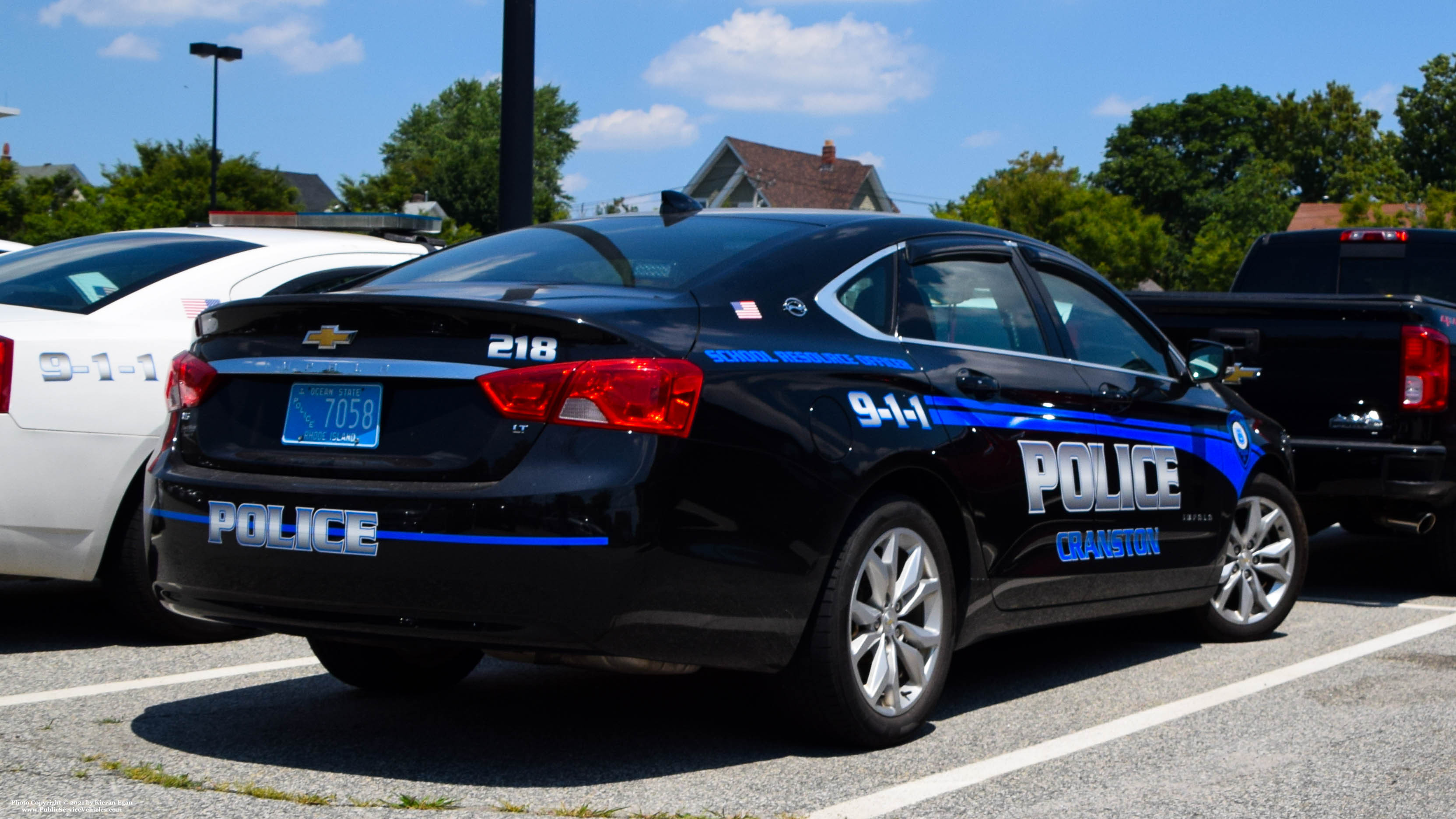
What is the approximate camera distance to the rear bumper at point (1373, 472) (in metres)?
7.47

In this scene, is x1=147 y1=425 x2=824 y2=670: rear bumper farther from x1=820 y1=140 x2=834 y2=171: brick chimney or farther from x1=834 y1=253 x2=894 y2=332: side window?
x1=820 y1=140 x2=834 y2=171: brick chimney

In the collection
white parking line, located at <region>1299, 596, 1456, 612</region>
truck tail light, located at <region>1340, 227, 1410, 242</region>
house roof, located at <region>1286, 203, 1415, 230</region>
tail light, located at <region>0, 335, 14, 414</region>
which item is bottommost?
white parking line, located at <region>1299, 596, 1456, 612</region>

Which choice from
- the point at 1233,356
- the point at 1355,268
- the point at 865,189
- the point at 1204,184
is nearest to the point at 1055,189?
the point at 865,189

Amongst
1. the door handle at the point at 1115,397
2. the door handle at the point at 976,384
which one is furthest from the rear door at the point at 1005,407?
the door handle at the point at 1115,397

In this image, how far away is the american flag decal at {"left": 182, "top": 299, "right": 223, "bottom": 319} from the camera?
20.0 ft

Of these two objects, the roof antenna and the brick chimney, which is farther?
the brick chimney

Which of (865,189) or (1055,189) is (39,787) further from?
(865,189)

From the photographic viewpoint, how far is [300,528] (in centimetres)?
394

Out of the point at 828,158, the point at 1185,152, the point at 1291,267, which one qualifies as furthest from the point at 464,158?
the point at 1291,267

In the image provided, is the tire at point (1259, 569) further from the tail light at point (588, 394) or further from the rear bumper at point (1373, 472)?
the tail light at point (588, 394)

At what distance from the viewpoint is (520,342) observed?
3898 millimetres

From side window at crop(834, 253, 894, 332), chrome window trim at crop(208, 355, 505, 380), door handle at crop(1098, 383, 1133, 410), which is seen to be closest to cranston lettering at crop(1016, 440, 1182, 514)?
door handle at crop(1098, 383, 1133, 410)

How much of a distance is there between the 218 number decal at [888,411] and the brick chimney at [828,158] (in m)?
68.5

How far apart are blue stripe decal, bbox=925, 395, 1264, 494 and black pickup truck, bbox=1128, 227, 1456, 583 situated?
0.83 meters
